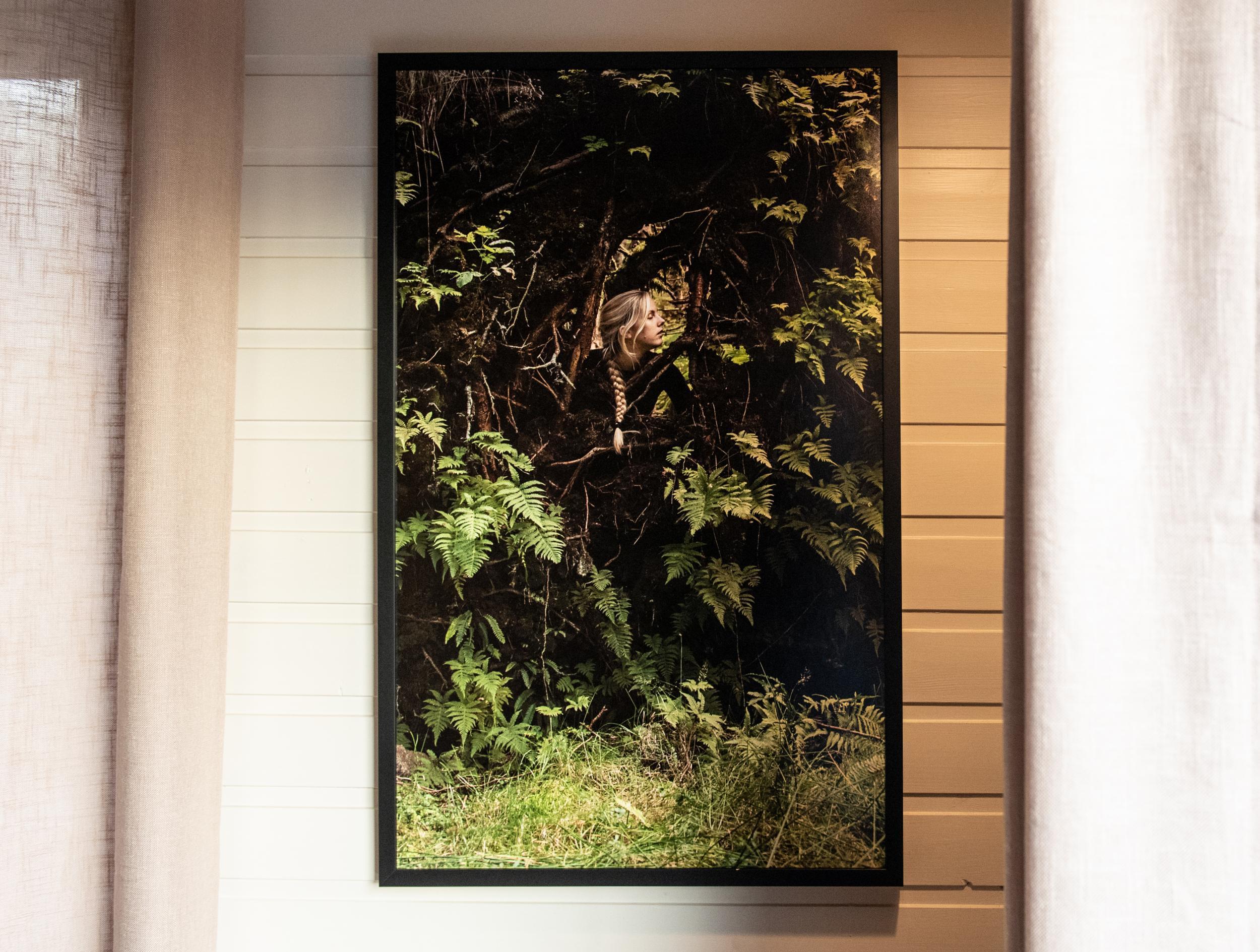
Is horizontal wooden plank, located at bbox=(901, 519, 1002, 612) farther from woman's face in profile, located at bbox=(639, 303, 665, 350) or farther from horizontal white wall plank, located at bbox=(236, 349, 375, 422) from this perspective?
horizontal white wall plank, located at bbox=(236, 349, 375, 422)

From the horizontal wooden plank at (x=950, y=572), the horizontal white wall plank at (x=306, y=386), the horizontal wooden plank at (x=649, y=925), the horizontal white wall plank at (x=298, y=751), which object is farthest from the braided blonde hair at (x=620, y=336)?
the horizontal wooden plank at (x=649, y=925)

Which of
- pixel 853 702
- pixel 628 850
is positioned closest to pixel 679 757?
pixel 628 850

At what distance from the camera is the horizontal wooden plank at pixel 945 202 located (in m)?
1.05

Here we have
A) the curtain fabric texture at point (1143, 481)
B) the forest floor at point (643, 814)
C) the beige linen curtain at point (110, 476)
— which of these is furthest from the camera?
the forest floor at point (643, 814)

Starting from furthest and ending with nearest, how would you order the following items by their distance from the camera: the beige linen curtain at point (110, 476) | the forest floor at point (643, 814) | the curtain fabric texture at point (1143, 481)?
the forest floor at point (643, 814) → the beige linen curtain at point (110, 476) → the curtain fabric texture at point (1143, 481)

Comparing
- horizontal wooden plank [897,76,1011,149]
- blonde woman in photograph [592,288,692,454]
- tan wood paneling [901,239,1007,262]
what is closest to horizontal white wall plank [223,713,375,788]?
blonde woman in photograph [592,288,692,454]

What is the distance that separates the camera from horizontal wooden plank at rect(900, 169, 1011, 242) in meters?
1.05

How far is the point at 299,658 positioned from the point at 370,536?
21cm

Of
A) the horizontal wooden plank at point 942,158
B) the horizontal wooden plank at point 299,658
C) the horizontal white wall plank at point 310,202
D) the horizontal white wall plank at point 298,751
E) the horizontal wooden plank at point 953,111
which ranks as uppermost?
the horizontal wooden plank at point 953,111

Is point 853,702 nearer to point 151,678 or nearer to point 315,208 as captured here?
point 151,678

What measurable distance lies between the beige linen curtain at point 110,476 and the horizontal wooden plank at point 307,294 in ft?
0.26

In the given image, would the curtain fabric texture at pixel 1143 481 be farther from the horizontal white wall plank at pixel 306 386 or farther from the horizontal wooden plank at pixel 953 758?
the horizontal white wall plank at pixel 306 386

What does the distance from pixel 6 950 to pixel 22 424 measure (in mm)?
672

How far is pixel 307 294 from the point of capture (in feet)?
3.53
